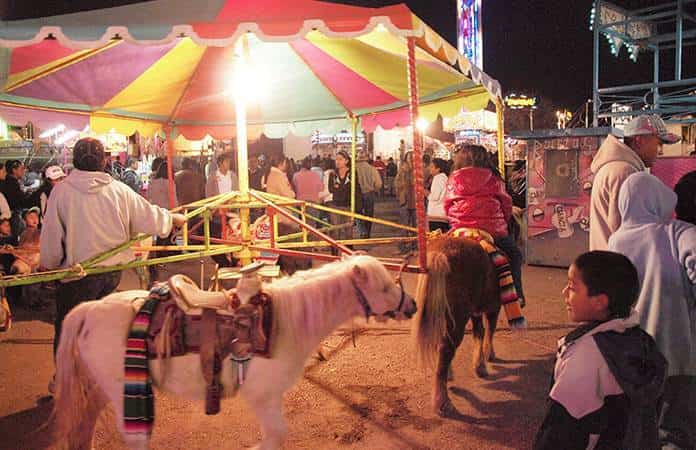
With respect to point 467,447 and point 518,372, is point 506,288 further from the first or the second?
point 467,447

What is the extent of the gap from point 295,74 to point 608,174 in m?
4.47

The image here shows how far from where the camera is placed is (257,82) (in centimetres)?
729

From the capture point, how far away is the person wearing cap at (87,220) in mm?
4074

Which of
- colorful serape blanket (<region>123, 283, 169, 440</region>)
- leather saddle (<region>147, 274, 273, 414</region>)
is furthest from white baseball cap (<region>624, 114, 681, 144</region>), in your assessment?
colorful serape blanket (<region>123, 283, 169, 440</region>)

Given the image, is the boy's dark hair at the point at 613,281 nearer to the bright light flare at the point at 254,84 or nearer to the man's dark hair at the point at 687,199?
the man's dark hair at the point at 687,199

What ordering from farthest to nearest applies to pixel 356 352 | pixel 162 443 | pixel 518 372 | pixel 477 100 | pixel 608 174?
pixel 477 100 → pixel 356 352 → pixel 518 372 → pixel 162 443 → pixel 608 174

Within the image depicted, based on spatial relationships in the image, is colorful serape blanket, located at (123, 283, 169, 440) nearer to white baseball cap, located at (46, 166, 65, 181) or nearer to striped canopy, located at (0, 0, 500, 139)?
striped canopy, located at (0, 0, 500, 139)

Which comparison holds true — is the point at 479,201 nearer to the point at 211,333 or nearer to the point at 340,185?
the point at 211,333

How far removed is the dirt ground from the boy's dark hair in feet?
5.43

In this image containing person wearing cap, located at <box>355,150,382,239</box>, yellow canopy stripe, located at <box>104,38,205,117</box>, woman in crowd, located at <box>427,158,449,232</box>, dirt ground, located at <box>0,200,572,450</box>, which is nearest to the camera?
dirt ground, located at <box>0,200,572,450</box>

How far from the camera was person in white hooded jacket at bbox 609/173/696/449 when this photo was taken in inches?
123

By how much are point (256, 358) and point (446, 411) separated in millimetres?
2148

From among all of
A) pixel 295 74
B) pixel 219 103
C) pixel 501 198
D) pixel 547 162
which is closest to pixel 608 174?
pixel 501 198

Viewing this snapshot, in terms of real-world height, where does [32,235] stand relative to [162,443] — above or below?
above
